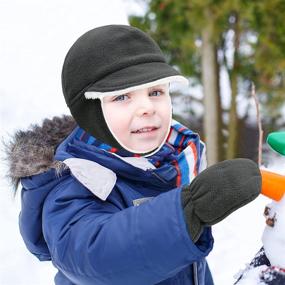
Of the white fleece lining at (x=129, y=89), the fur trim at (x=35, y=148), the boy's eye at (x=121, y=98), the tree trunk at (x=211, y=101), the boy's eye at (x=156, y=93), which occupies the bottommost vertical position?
the tree trunk at (x=211, y=101)

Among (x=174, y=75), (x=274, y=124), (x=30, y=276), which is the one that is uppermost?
(x=174, y=75)

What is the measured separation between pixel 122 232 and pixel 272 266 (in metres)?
0.34

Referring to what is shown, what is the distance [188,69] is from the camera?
7.40 meters

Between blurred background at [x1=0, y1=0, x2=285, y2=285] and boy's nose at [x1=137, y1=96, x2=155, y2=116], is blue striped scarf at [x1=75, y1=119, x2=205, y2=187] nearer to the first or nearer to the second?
boy's nose at [x1=137, y1=96, x2=155, y2=116]

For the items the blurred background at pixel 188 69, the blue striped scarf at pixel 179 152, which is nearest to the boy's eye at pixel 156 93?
the blue striped scarf at pixel 179 152

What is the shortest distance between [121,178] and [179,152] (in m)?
0.20

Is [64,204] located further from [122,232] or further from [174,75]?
[174,75]

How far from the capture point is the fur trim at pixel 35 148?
113 centimetres

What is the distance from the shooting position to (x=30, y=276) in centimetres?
223

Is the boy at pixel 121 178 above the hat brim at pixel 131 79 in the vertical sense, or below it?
below

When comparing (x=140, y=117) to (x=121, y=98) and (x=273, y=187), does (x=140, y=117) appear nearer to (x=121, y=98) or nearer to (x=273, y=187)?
(x=121, y=98)

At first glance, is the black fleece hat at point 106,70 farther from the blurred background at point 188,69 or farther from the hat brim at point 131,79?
the blurred background at point 188,69

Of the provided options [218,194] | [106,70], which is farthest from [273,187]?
[106,70]

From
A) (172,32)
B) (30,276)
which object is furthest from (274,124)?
(30,276)
